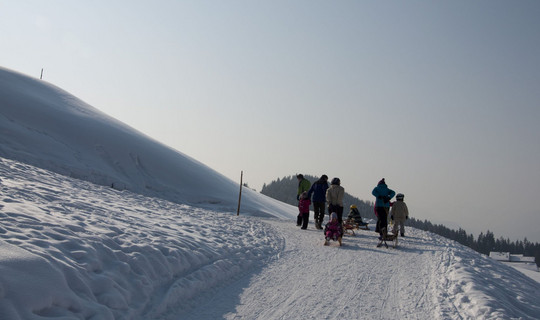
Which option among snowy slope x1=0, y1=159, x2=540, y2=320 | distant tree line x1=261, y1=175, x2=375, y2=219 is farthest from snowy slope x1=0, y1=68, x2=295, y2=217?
distant tree line x1=261, y1=175, x2=375, y2=219

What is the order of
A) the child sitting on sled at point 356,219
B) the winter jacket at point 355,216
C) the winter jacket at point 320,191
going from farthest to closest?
the winter jacket at point 355,216 < the child sitting on sled at point 356,219 < the winter jacket at point 320,191

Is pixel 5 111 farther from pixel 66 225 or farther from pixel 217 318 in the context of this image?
pixel 217 318

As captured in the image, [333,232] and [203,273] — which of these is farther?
[333,232]

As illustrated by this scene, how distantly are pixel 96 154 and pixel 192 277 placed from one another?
735 inches

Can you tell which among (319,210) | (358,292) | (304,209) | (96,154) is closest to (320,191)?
(319,210)

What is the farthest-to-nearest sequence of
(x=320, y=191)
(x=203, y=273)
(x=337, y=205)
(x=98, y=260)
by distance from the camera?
(x=320, y=191), (x=337, y=205), (x=203, y=273), (x=98, y=260)

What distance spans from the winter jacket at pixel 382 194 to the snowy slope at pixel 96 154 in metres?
8.19

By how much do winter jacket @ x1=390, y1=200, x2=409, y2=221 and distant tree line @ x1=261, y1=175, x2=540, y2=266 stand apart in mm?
79946

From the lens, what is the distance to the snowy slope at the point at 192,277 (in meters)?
4.46

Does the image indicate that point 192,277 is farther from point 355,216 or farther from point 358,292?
point 355,216

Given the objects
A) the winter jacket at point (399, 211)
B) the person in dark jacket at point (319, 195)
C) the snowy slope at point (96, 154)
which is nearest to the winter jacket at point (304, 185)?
the person in dark jacket at point (319, 195)

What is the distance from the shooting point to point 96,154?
22875 millimetres

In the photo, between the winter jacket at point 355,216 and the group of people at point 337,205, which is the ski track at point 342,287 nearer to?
the group of people at point 337,205

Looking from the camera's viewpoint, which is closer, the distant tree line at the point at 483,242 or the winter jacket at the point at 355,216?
the winter jacket at the point at 355,216
